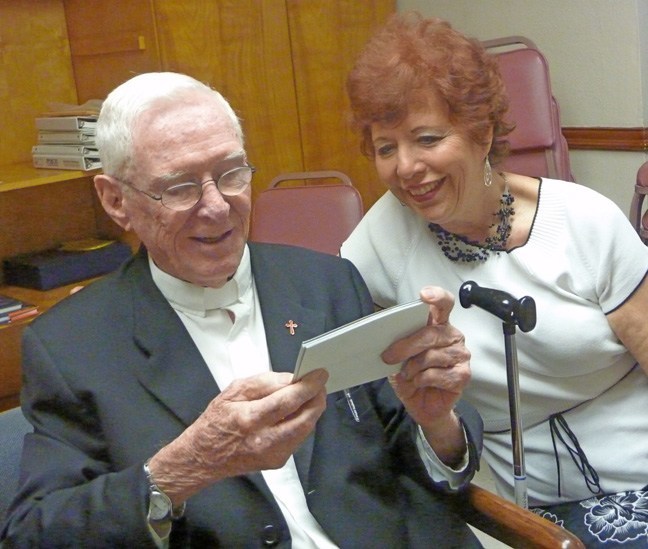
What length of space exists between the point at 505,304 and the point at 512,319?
3 centimetres

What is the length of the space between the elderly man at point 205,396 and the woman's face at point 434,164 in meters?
0.28

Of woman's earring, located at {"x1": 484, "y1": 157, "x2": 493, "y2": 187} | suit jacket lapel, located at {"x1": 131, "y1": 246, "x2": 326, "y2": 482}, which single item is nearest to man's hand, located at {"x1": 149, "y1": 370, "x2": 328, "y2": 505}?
suit jacket lapel, located at {"x1": 131, "y1": 246, "x2": 326, "y2": 482}

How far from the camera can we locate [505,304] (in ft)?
4.56

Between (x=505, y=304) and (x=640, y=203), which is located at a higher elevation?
(x=505, y=304)

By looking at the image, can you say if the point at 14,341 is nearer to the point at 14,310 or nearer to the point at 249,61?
the point at 14,310

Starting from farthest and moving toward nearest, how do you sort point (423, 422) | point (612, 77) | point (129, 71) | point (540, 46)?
point (540, 46), point (612, 77), point (129, 71), point (423, 422)

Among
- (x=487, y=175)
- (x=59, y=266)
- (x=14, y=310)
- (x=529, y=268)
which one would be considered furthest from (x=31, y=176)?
(x=529, y=268)

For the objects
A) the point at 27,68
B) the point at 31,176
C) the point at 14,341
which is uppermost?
the point at 27,68

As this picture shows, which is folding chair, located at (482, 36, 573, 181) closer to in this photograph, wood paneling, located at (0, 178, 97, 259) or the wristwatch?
wood paneling, located at (0, 178, 97, 259)

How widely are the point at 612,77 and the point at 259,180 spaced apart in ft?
4.50

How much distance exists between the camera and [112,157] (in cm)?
141

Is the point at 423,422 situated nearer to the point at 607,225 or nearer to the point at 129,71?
the point at 607,225

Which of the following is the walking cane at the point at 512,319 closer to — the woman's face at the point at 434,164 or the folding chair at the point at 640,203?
the woman's face at the point at 434,164

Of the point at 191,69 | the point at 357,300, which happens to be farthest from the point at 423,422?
the point at 191,69
